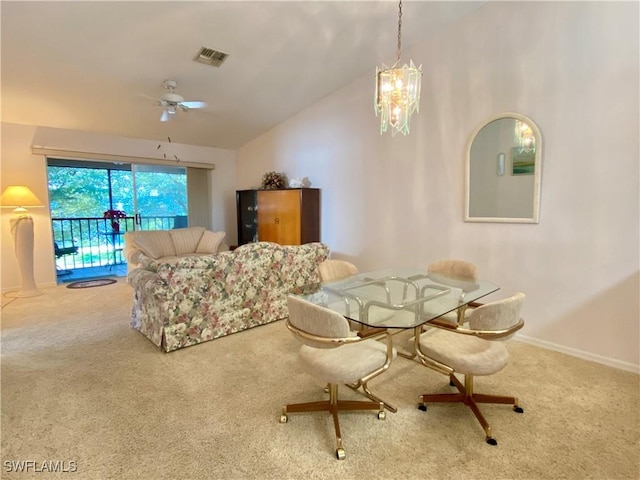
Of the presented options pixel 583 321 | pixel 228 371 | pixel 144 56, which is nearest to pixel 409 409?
pixel 228 371

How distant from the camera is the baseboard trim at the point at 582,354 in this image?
104 inches

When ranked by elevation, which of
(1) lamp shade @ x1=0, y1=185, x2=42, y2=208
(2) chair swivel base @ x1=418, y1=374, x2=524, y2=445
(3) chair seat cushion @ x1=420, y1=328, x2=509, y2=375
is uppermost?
(1) lamp shade @ x1=0, y1=185, x2=42, y2=208

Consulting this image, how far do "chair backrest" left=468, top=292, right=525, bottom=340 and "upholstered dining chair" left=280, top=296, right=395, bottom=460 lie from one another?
0.50 metres

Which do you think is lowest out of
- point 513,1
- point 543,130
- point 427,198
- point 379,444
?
point 379,444

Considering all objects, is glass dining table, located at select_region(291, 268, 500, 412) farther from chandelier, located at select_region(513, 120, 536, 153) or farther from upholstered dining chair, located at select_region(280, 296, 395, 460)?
chandelier, located at select_region(513, 120, 536, 153)

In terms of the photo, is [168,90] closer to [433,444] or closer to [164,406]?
[164,406]

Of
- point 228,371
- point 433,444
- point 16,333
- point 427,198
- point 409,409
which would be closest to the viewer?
point 433,444

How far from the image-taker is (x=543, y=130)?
297cm

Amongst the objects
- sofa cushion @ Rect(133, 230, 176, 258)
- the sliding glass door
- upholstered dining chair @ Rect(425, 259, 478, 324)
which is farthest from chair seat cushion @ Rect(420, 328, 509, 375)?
the sliding glass door

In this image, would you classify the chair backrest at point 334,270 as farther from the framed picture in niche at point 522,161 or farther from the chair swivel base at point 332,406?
the framed picture in niche at point 522,161

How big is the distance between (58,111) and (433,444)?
5.53m

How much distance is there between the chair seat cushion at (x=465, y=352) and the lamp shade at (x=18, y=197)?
519cm

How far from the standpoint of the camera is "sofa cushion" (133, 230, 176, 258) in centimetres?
495
